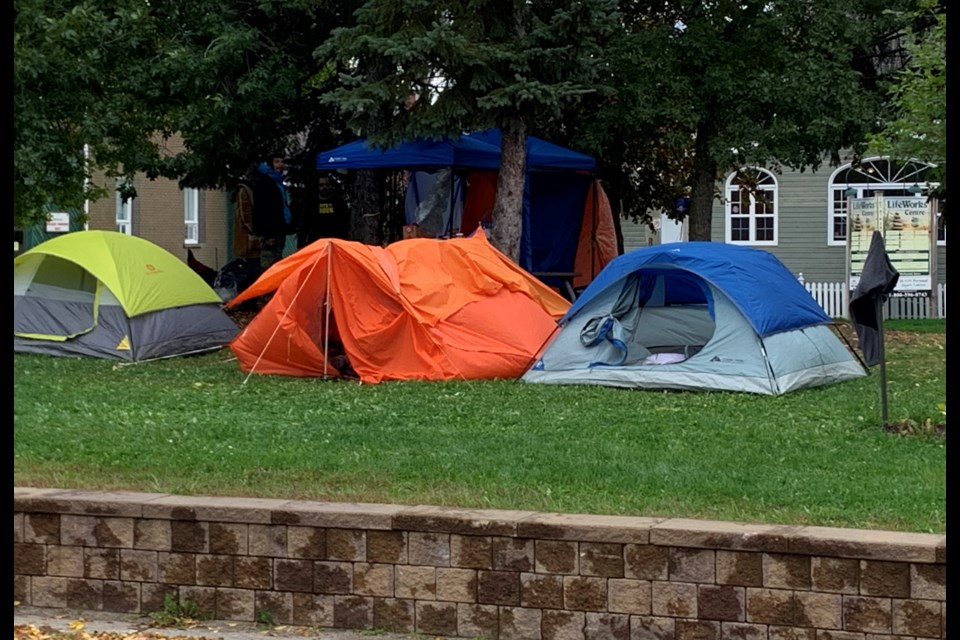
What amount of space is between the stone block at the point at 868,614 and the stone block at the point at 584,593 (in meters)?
0.78

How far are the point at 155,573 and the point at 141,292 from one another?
4.24m

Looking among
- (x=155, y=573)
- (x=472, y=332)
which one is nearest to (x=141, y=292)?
(x=472, y=332)

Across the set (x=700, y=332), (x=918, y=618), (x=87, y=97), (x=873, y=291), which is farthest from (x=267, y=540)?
→ (x=700, y=332)

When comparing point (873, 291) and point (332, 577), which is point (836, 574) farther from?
point (873, 291)

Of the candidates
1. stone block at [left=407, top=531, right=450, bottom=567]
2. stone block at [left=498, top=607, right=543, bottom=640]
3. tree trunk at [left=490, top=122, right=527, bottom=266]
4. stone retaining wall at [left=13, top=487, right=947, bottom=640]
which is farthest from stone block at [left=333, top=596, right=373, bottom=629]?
tree trunk at [left=490, top=122, right=527, bottom=266]

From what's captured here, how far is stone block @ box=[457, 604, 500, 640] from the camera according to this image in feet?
16.4

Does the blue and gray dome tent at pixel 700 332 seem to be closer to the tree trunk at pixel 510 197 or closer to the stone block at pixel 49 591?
the tree trunk at pixel 510 197

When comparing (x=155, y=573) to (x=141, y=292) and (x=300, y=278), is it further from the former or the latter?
(x=300, y=278)

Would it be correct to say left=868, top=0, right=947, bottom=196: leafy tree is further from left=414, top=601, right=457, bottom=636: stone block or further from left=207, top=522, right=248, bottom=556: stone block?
left=207, top=522, right=248, bottom=556: stone block

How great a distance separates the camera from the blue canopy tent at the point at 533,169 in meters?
14.5

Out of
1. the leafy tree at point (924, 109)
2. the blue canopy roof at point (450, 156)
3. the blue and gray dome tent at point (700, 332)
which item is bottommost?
the blue and gray dome tent at point (700, 332)

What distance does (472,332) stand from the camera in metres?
11.1

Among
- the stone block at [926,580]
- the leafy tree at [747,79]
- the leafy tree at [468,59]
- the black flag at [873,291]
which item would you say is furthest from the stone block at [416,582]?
the leafy tree at [747,79]

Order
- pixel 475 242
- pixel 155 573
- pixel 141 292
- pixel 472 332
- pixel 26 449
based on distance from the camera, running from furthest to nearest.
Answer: pixel 475 242 → pixel 472 332 → pixel 141 292 → pixel 155 573 → pixel 26 449
